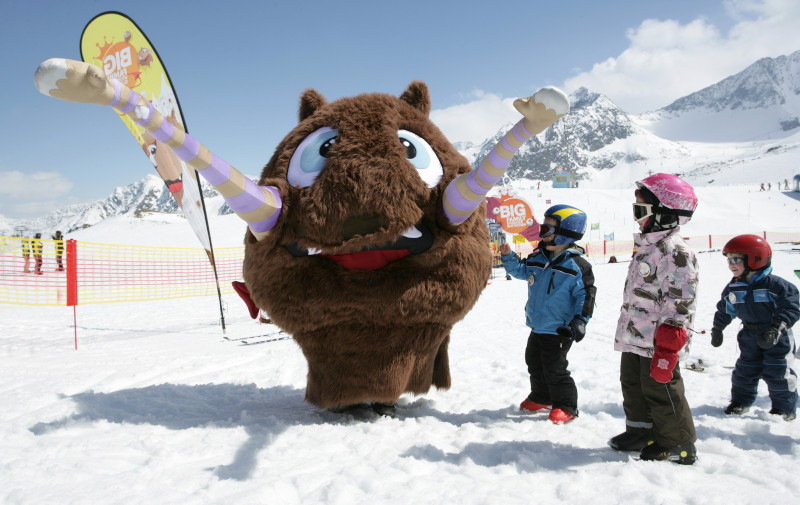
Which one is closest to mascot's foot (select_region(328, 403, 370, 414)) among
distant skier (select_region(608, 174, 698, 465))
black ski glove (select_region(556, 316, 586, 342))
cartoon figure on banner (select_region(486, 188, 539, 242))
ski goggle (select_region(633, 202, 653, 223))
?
black ski glove (select_region(556, 316, 586, 342))

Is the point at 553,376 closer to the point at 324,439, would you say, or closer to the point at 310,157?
the point at 324,439

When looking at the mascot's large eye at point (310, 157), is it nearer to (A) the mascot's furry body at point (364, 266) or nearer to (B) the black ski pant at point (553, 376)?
(A) the mascot's furry body at point (364, 266)

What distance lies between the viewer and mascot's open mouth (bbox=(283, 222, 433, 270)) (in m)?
2.46

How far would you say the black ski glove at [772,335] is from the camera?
9.46 feet

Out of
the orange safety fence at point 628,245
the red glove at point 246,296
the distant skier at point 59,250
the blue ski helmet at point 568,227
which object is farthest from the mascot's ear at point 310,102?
the orange safety fence at point 628,245

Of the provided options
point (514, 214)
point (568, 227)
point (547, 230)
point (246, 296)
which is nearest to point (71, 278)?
point (246, 296)

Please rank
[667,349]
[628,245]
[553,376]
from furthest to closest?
[628,245] → [553,376] → [667,349]

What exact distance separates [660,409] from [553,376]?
77 cm

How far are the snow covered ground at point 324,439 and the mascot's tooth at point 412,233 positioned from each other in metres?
1.14

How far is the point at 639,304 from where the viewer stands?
239 centimetres

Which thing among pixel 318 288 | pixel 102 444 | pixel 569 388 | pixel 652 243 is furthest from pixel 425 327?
pixel 102 444

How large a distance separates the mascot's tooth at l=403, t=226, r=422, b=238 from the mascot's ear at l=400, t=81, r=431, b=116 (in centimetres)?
112

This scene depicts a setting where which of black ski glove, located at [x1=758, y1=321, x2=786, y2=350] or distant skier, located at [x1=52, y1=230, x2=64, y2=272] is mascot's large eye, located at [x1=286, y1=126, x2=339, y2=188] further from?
distant skier, located at [x1=52, y1=230, x2=64, y2=272]

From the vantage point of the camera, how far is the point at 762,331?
9.98 ft
